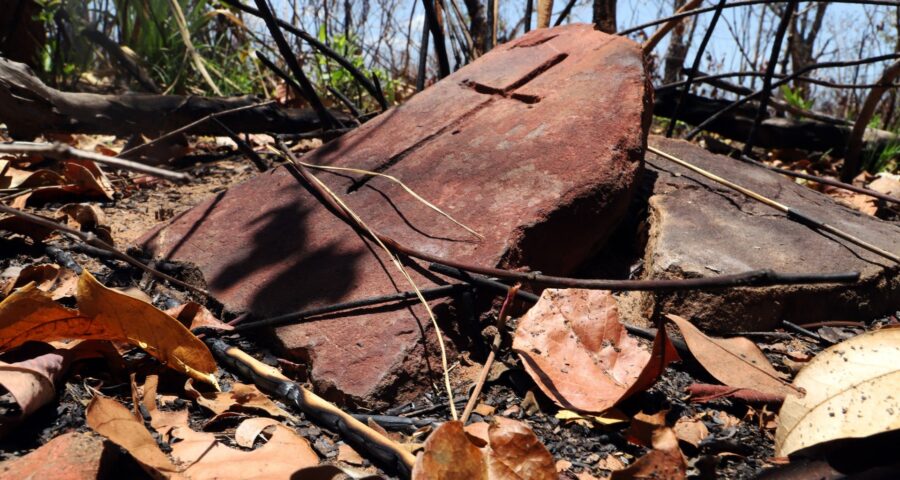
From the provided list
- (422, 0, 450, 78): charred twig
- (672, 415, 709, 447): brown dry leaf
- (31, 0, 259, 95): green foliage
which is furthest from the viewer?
(31, 0, 259, 95): green foliage

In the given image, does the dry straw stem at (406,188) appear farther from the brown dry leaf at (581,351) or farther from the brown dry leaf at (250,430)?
the brown dry leaf at (250,430)

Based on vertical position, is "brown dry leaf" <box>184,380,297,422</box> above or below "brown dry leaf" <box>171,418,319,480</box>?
below

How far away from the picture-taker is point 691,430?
4.26 ft

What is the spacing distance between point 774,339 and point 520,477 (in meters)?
0.90

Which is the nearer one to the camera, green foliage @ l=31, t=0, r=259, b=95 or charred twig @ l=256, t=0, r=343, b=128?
charred twig @ l=256, t=0, r=343, b=128

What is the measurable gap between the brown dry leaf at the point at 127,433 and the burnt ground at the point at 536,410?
0.16 ft

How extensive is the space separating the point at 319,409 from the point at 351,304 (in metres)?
0.27

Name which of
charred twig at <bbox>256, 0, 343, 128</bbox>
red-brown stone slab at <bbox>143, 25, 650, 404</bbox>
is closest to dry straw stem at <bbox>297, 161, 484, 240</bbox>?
red-brown stone slab at <bbox>143, 25, 650, 404</bbox>

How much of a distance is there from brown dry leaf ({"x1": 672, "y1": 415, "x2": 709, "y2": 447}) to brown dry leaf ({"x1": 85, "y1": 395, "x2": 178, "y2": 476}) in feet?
2.70

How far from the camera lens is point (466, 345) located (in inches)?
61.2

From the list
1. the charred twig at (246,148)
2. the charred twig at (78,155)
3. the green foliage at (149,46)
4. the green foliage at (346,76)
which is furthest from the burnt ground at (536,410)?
the green foliage at (346,76)

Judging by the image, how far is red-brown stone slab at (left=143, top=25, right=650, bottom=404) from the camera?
1502 mm

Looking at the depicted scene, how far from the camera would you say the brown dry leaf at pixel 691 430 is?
49.9 inches

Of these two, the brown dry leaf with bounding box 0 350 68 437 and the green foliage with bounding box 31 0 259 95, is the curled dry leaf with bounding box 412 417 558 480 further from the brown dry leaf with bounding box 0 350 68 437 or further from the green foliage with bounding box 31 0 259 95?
the green foliage with bounding box 31 0 259 95
